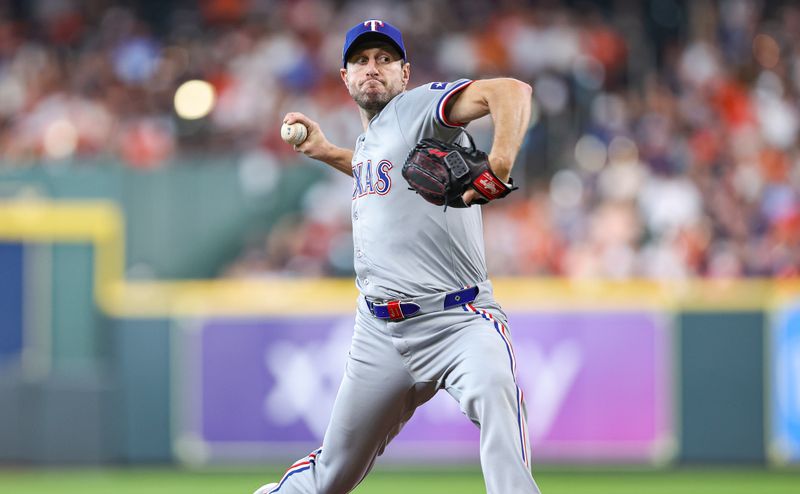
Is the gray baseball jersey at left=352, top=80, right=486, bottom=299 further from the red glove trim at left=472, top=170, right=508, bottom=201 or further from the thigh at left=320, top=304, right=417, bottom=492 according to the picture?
the red glove trim at left=472, top=170, right=508, bottom=201

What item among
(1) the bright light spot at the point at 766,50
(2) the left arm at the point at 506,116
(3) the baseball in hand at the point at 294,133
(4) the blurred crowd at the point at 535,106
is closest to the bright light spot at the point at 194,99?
(4) the blurred crowd at the point at 535,106

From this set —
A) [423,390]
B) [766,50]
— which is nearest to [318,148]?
[423,390]

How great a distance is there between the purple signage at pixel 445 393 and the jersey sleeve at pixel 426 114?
6027 mm

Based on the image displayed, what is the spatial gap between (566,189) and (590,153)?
595mm

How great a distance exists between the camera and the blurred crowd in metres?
11.4

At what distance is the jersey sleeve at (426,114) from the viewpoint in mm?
4430

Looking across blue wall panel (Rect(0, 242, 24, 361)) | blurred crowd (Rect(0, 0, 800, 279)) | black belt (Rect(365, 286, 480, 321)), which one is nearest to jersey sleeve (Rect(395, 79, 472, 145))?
black belt (Rect(365, 286, 480, 321))

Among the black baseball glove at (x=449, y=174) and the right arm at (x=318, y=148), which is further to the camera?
the right arm at (x=318, y=148)

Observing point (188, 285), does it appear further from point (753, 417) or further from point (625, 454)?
point (753, 417)

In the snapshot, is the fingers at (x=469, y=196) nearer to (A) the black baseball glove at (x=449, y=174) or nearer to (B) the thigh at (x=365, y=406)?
(A) the black baseball glove at (x=449, y=174)

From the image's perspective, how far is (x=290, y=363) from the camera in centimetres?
1088

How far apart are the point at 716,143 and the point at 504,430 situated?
859cm

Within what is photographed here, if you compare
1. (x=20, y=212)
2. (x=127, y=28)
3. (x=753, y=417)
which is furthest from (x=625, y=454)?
(x=127, y=28)

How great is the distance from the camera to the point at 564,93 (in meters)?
13.1
